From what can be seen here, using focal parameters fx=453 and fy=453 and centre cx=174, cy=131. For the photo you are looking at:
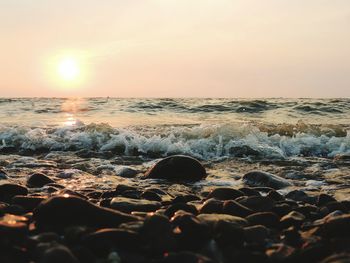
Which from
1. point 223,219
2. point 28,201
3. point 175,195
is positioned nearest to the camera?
point 223,219

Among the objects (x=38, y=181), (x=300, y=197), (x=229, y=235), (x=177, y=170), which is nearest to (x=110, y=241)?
(x=229, y=235)

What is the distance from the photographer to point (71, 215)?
334cm

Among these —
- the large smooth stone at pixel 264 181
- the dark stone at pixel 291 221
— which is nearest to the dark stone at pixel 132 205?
the dark stone at pixel 291 221

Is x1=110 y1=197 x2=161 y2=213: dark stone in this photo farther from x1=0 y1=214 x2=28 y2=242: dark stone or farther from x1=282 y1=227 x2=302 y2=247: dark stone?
x1=282 y1=227 x2=302 y2=247: dark stone

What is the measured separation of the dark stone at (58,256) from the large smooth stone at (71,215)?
720 millimetres

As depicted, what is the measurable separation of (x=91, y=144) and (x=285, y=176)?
5027mm

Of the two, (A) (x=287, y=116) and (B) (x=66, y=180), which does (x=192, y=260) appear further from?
(A) (x=287, y=116)

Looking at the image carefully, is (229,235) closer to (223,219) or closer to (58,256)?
(223,219)

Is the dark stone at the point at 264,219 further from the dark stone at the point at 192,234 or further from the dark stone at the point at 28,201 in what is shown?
the dark stone at the point at 28,201

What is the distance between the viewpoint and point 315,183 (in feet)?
20.4

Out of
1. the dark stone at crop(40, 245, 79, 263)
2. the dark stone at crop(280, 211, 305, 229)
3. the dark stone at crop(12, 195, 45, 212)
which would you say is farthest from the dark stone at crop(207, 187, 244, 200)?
the dark stone at crop(40, 245, 79, 263)

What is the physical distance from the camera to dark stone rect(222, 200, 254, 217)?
12.7 ft

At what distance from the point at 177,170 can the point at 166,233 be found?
359 cm

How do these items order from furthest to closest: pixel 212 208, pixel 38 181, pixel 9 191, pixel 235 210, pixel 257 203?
pixel 38 181, pixel 9 191, pixel 257 203, pixel 212 208, pixel 235 210
